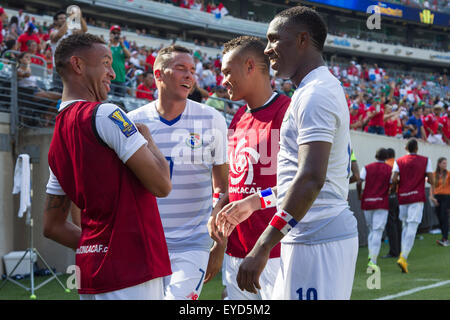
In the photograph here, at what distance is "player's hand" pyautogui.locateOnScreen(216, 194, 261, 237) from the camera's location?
3348 millimetres

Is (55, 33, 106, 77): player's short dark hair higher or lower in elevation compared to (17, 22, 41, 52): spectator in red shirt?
lower

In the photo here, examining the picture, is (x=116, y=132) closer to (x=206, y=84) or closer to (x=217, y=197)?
(x=217, y=197)

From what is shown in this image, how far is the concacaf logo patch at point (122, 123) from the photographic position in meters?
2.65

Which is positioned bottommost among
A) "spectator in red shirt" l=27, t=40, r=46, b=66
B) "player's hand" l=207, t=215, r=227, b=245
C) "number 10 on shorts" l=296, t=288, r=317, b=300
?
"number 10 on shorts" l=296, t=288, r=317, b=300

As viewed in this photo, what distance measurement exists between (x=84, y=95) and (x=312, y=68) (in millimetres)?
1130

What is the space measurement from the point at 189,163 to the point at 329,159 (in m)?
1.56

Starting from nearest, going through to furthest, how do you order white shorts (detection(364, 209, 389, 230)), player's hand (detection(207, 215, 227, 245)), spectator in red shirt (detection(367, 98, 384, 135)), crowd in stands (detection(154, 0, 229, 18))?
player's hand (detection(207, 215, 227, 245)) → white shorts (detection(364, 209, 389, 230)) → spectator in red shirt (detection(367, 98, 384, 135)) → crowd in stands (detection(154, 0, 229, 18))

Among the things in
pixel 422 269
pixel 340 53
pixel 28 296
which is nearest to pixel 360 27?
pixel 340 53

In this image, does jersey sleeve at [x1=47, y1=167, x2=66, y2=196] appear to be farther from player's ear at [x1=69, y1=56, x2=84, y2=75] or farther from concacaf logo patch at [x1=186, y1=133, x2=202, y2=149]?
concacaf logo patch at [x1=186, y1=133, x2=202, y2=149]

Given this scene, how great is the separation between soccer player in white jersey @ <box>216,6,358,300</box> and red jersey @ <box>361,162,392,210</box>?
850 cm

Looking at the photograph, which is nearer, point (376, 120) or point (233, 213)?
point (233, 213)

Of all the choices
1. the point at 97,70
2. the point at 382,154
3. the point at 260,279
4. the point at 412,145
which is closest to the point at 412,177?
the point at 412,145

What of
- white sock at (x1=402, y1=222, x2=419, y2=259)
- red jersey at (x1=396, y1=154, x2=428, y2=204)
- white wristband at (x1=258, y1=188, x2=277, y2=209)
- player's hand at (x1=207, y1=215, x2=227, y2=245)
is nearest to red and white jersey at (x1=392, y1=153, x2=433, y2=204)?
red jersey at (x1=396, y1=154, x2=428, y2=204)

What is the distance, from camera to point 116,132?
2.64 metres
